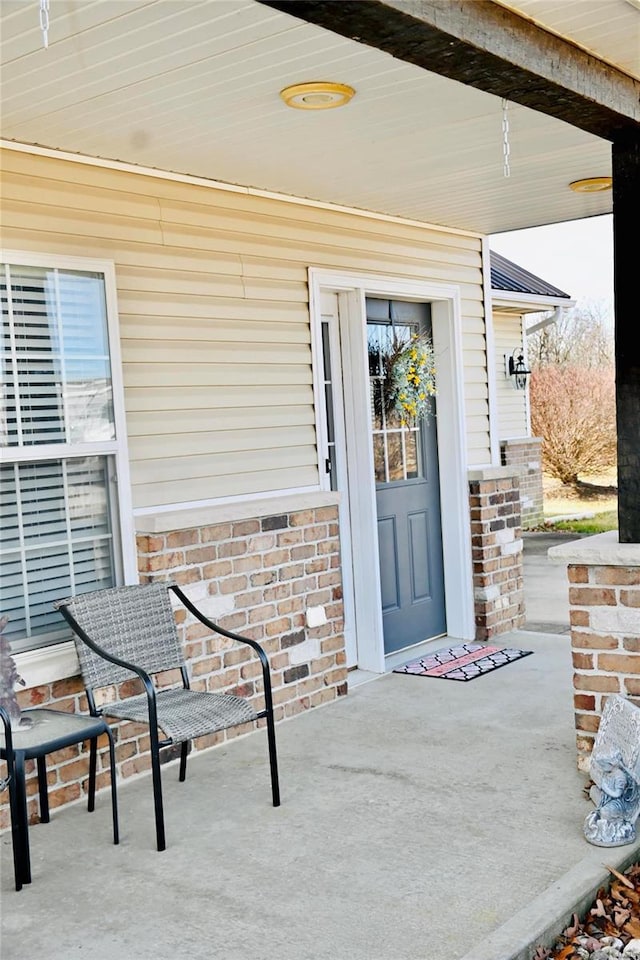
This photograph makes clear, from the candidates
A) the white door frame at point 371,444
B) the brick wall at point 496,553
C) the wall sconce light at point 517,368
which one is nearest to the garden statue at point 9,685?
the white door frame at point 371,444

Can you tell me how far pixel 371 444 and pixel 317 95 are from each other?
2355 mm

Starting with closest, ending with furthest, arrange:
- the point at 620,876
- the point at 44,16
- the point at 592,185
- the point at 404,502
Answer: the point at 44,16, the point at 620,876, the point at 592,185, the point at 404,502

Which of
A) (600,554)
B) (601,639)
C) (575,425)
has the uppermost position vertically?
(575,425)

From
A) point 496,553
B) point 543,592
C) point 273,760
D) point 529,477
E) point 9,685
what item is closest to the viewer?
point 9,685

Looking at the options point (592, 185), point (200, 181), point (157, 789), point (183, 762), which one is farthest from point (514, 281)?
point (157, 789)

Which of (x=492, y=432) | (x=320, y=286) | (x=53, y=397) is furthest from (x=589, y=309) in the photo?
(x=53, y=397)

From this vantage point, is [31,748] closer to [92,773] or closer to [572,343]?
[92,773]

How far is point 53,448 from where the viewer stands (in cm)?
381

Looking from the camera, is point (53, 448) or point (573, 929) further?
point (53, 448)

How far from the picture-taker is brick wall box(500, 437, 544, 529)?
1217 cm

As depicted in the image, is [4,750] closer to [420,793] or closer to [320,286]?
[420,793]

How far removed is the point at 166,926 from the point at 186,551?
1.77m

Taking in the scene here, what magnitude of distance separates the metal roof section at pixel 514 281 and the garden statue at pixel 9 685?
8.30 meters

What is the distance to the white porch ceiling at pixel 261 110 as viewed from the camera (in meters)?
2.86
